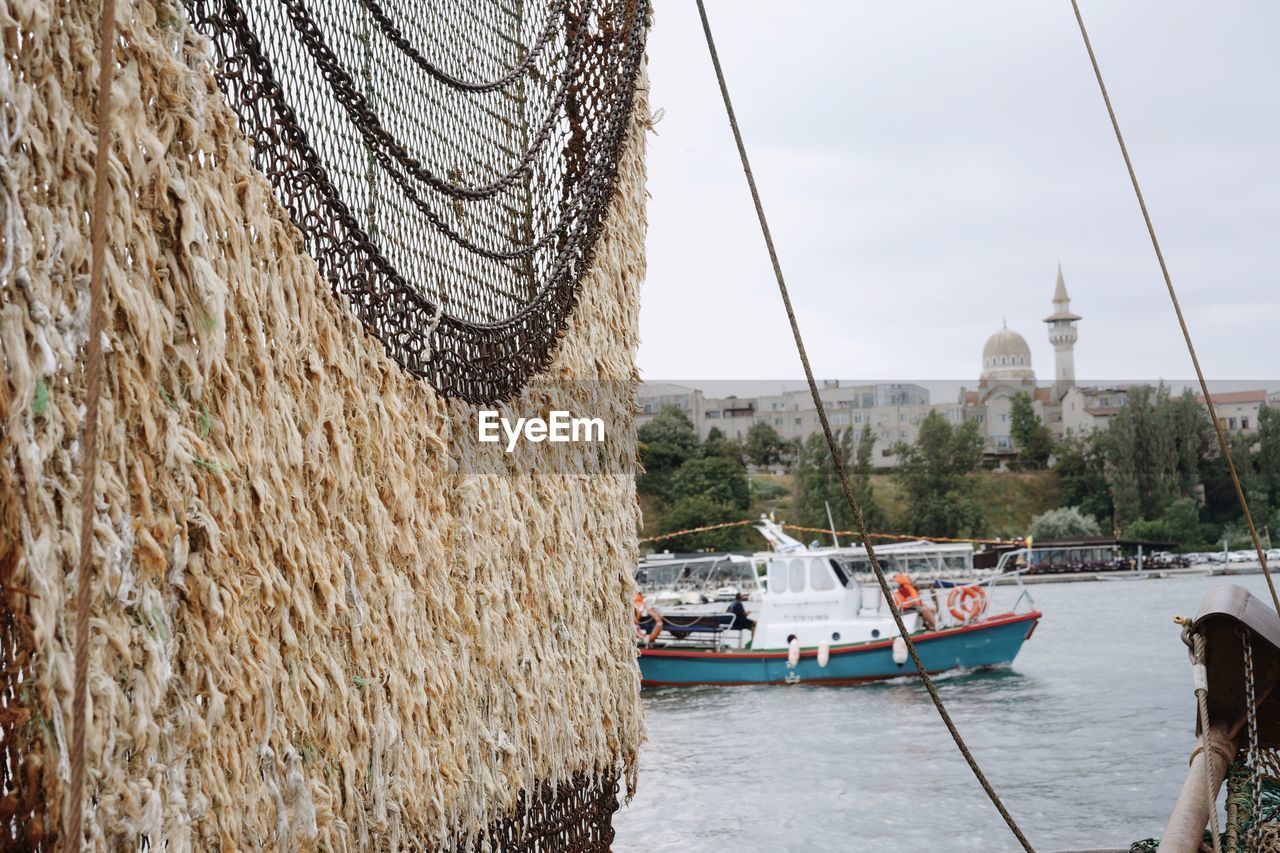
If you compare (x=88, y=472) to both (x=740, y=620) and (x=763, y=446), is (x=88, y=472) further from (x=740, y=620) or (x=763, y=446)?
(x=763, y=446)

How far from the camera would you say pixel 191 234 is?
75.2 inches

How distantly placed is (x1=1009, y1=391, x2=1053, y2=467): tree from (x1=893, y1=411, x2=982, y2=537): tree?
460 cm

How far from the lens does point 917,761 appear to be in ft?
47.7

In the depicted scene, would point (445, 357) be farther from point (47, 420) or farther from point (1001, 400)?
point (1001, 400)

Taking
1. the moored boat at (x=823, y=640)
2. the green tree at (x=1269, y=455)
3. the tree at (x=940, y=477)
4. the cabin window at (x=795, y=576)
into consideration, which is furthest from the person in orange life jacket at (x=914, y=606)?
the green tree at (x=1269, y=455)

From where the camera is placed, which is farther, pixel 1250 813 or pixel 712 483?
pixel 712 483

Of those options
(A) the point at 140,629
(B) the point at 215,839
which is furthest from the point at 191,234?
(B) the point at 215,839

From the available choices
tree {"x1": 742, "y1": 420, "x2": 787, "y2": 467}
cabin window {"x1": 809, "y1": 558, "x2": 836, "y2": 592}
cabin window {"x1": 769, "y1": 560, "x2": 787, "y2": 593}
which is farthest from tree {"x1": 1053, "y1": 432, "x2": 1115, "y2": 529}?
cabin window {"x1": 769, "y1": 560, "x2": 787, "y2": 593}

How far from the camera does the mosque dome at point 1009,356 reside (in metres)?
103

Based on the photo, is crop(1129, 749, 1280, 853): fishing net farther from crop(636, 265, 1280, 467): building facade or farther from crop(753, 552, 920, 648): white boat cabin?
crop(636, 265, 1280, 467): building facade

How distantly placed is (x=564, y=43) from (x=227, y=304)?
7.89 feet

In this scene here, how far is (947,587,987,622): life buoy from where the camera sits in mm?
20656

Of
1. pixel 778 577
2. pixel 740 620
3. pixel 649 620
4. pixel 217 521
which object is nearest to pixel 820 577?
pixel 778 577

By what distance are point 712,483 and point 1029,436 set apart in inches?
995
